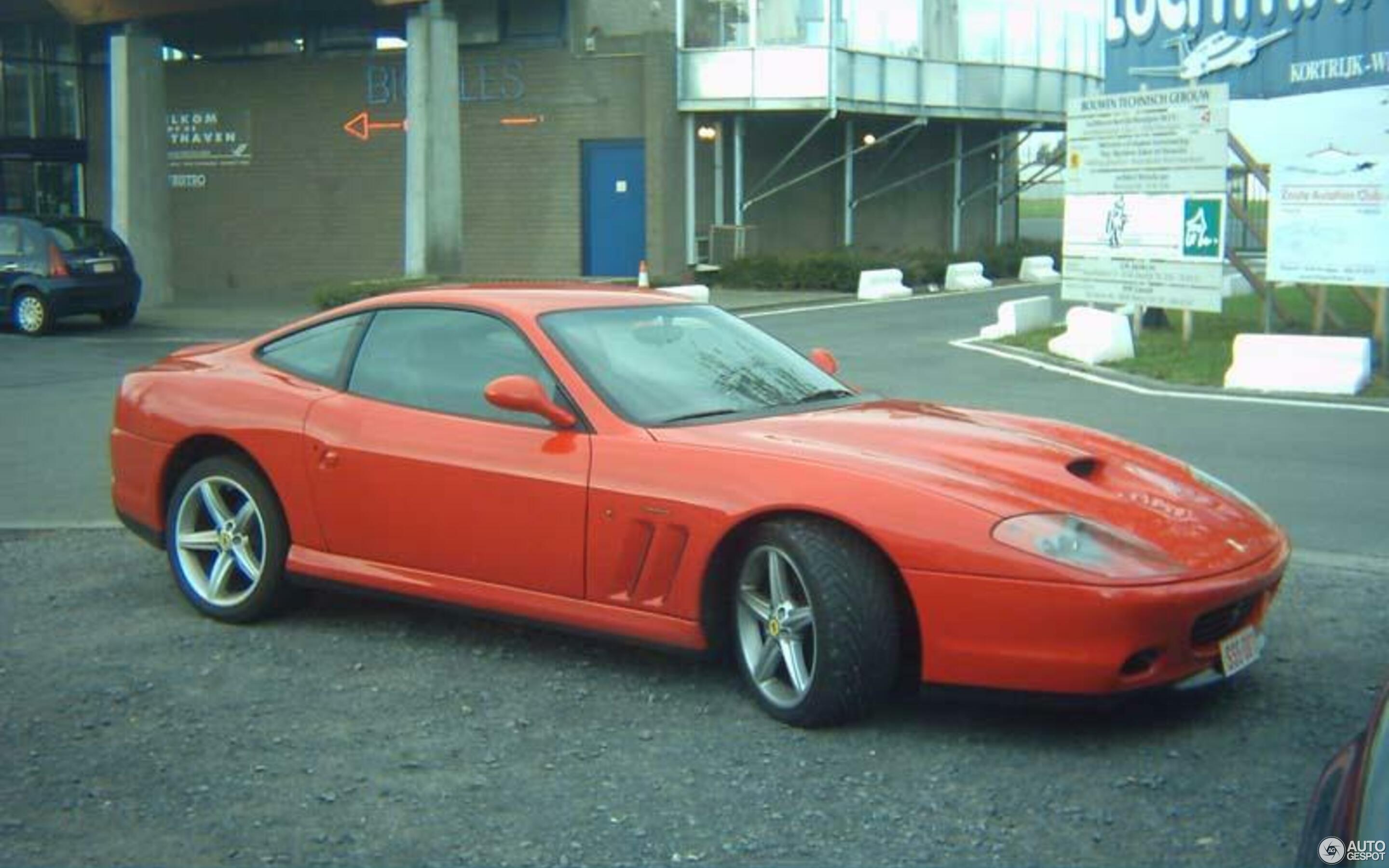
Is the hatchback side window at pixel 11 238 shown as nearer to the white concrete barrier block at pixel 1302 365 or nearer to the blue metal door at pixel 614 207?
the blue metal door at pixel 614 207

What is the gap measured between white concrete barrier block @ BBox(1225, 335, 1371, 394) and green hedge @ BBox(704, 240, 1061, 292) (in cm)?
1390

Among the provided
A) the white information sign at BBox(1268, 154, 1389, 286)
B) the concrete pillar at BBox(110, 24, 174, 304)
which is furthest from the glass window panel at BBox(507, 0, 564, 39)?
the white information sign at BBox(1268, 154, 1389, 286)

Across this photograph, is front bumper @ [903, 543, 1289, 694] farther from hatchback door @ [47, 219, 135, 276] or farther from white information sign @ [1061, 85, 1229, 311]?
hatchback door @ [47, 219, 135, 276]

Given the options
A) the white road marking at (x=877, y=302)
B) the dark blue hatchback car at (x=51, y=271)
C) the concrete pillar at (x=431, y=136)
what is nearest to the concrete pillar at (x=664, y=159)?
the white road marking at (x=877, y=302)

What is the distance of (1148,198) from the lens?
1872 centimetres

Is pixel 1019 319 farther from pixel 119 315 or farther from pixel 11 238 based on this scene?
pixel 11 238

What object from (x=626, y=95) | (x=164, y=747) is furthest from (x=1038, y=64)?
(x=164, y=747)

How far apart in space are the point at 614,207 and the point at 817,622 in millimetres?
25672

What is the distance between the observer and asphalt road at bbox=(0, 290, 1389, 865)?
4.49 metres

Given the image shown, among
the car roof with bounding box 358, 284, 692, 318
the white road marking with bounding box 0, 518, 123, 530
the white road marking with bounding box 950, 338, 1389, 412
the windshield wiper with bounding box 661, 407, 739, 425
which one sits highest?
the car roof with bounding box 358, 284, 692, 318

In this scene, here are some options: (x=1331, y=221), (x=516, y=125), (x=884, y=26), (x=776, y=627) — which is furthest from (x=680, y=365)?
(x=884, y=26)

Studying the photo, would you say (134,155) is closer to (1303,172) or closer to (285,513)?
(1303,172)

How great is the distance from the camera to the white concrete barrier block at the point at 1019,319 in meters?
20.6

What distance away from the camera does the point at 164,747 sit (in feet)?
17.3
